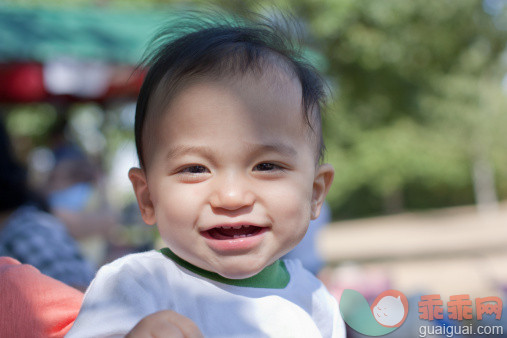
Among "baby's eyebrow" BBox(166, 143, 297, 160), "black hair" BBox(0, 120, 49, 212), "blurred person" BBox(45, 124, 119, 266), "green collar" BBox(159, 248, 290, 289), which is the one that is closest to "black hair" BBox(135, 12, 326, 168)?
"baby's eyebrow" BBox(166, 143, 297, 160)

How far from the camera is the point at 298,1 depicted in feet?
31.0

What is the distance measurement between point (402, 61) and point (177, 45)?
461 inches

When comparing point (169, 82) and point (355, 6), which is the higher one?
point (355, 6)

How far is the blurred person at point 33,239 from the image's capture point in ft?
6.57

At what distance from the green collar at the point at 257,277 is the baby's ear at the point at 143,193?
8cm

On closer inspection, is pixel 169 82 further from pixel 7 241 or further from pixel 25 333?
pixel 7 241

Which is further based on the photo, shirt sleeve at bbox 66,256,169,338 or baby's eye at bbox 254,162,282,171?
baby's eye at bbox 254,162,282,171

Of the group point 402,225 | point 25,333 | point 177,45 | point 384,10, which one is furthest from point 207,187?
point 402,225

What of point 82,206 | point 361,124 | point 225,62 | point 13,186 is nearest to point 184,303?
point 225,62

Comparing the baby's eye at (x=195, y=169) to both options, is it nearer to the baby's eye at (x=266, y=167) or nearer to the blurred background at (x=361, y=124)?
the baby's eye at (x=266, y=167)

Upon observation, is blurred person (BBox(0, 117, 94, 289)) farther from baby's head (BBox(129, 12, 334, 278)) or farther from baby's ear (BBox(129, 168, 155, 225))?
baby's head (BBox(129, 12, 334, 278))

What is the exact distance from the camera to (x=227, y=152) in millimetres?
1017

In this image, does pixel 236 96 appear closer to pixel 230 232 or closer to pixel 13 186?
pixel 230 232

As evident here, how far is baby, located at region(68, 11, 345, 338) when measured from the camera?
3.32ft
